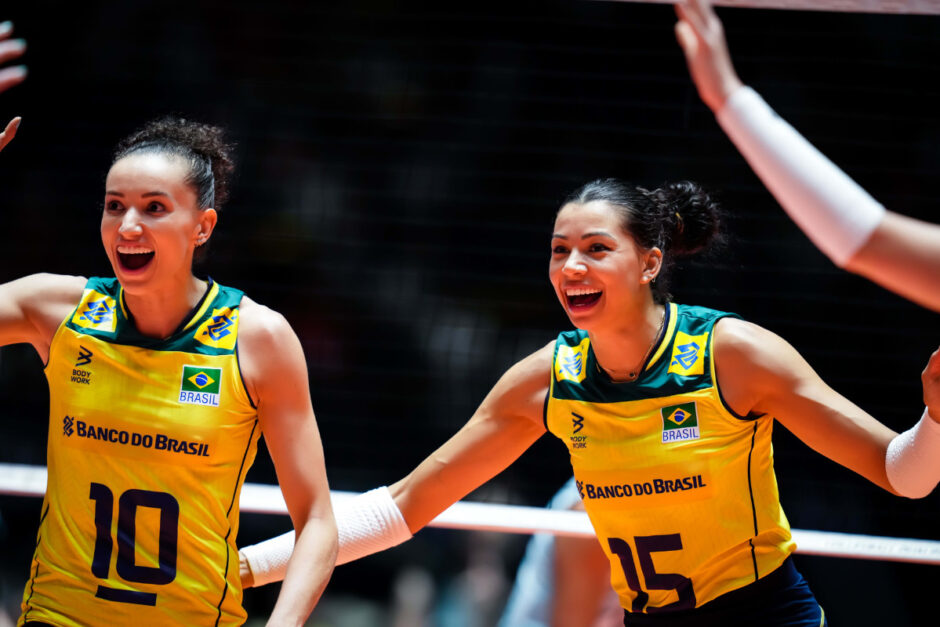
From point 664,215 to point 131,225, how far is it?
1412 millimetres

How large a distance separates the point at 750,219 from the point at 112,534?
11.8 feet

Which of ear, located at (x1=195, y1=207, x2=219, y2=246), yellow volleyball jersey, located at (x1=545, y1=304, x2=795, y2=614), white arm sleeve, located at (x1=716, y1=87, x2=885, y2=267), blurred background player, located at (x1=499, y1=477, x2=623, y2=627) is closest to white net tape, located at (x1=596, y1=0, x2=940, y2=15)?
yellow volleyball jersey, located at (x1=545, y1=304, x2=795, y2=614)

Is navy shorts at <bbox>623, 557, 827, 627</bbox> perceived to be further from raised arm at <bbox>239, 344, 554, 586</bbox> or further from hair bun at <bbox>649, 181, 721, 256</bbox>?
hair bun at <bbox>649, 181, 721, 256</bbox>

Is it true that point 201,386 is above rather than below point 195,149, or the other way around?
below

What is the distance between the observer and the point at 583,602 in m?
3.64

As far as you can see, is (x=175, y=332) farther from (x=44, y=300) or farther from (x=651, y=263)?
(x=651, y=263)

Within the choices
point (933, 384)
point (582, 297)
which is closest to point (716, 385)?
point (582, 297)

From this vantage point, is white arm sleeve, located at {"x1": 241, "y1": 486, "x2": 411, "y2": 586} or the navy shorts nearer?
the navy shorts

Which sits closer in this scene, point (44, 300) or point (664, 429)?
point (44, 300)

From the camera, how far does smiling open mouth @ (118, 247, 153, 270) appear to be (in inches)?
95.0

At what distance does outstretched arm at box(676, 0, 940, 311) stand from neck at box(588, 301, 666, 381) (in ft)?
4.10

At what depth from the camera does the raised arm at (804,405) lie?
2.50 m

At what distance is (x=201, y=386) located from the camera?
2414 millimetres

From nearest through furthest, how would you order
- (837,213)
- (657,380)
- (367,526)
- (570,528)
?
(837,213), (657,380), (367,526), (570,528)
